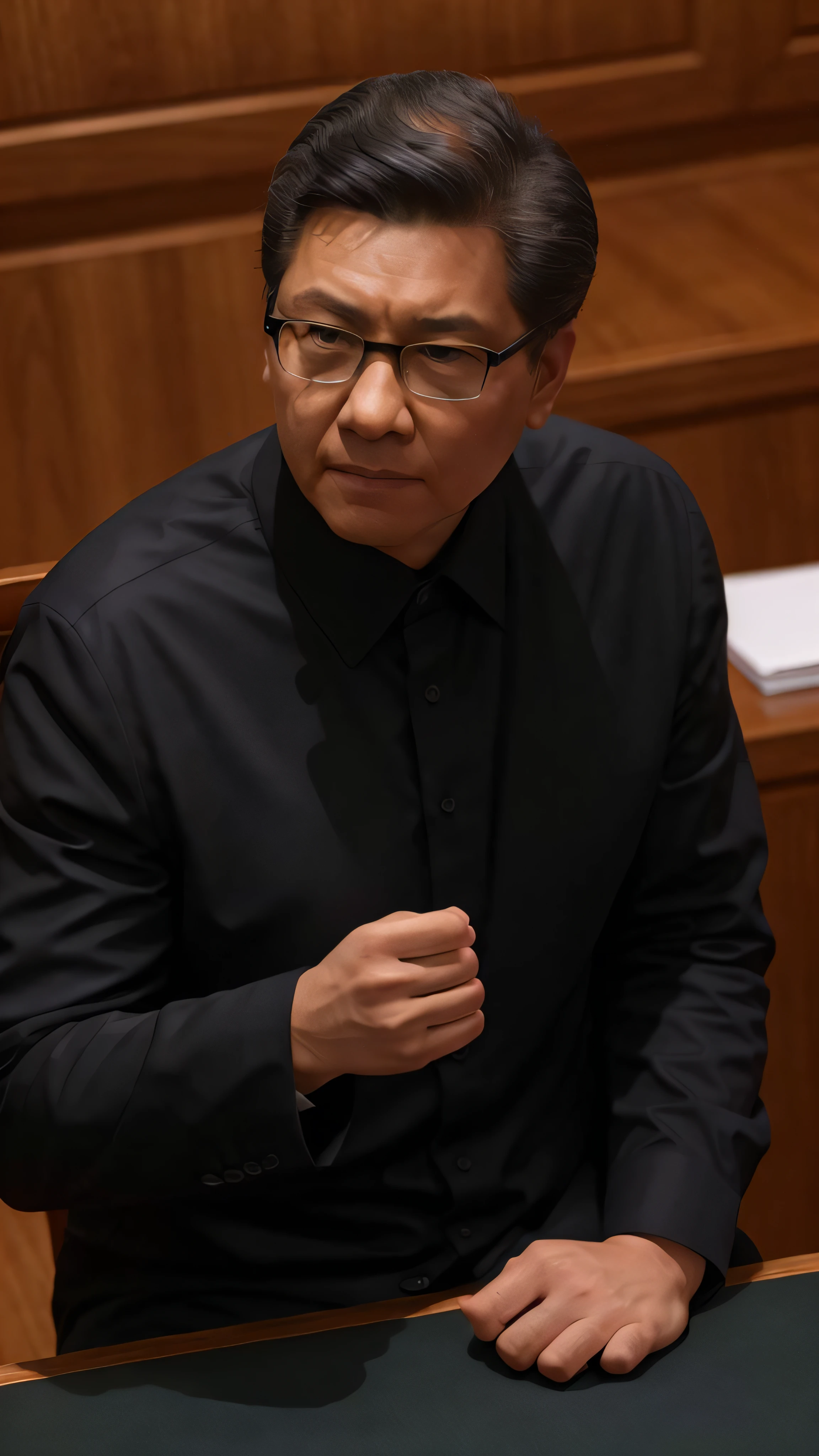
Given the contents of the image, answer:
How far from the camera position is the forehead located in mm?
897

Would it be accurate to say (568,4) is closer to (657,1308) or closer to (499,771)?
(499,771)

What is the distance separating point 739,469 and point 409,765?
40.7 inches

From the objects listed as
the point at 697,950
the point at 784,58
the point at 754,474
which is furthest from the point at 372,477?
the point at 784,58

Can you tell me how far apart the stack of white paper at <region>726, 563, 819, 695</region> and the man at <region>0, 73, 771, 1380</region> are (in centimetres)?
26

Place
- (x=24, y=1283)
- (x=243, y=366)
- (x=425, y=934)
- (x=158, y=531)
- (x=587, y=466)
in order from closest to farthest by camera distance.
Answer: (x=425, y=934) → (x=158, y=531) → (x=587, y=466) → (x=24, y=1283) → (x=243, y=366)

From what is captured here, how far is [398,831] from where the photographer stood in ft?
3.37

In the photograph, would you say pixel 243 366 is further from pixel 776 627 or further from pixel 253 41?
pixel 776 627

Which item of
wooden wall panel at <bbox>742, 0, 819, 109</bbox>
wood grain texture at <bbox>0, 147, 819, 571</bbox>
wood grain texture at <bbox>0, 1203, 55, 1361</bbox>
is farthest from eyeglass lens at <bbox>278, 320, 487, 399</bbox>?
wooden wall panel at <bbox>742, 0, 819, 109</bbox>

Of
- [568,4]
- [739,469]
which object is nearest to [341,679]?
[739,469]

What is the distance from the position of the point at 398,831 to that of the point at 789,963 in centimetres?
62

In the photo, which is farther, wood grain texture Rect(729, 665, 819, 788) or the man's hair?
wood grain texture Rect(729, 665, 819, 788)

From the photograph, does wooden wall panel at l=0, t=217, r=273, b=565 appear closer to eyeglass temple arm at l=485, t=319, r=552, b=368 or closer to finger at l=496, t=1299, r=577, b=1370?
eyeglass temple arm at l=485, t=319, r=552, b=368

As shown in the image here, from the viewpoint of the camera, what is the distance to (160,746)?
0.98 metres

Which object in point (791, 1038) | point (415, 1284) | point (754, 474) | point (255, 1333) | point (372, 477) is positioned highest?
point (372, 477)
